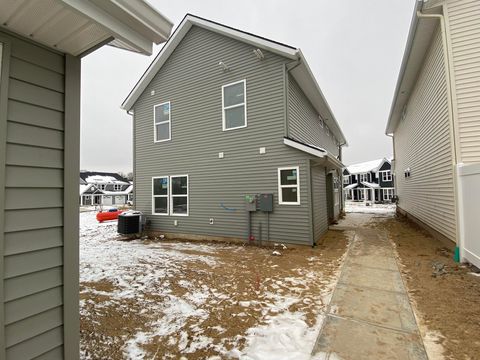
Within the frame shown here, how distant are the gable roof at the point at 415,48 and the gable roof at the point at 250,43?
2.85m

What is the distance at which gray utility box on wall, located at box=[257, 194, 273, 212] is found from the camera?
7.69 m

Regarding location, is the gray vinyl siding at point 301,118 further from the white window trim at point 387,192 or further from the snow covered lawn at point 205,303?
the white window trim at point 387,192

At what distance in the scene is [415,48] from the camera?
7.59 meters

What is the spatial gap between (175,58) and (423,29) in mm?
8458

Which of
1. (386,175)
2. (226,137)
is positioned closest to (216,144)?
(226,137)

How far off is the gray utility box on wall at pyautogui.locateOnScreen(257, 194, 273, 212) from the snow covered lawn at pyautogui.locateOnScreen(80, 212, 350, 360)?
4.57 feet

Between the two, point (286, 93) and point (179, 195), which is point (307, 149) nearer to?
point (286, 93)

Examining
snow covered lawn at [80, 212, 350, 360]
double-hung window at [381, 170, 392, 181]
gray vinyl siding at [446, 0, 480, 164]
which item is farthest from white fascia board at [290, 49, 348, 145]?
double-hung window at [381, 170, 392, 181]

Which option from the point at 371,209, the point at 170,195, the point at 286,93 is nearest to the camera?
the point at 286,93

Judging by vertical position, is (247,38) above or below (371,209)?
above

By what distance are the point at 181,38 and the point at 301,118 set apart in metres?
5.81

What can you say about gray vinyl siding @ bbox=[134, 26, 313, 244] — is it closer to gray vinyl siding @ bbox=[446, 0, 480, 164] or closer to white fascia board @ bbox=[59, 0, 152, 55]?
gray vinyl siding @ bbox=[446, 0, 480, 164]

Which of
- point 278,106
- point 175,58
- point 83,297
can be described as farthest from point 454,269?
point 175,58

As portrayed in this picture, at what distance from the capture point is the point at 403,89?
1058cm
